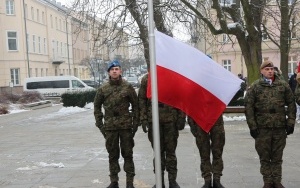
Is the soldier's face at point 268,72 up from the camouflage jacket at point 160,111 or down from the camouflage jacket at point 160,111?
up

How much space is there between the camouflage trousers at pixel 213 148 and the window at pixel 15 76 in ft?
144

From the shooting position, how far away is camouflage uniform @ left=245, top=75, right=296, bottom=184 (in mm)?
5773

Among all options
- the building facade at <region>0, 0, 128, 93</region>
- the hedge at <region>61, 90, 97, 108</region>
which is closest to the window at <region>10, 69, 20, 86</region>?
the building facade at <region>0, 0, 128, 93</region>

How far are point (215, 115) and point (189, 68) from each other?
0.76 m

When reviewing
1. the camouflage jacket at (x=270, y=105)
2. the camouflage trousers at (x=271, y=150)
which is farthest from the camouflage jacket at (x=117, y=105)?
the camouflage trousers at (x=271, y=150)

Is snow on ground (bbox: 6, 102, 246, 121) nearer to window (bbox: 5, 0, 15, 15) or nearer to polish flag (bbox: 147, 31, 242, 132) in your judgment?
polish flag (bbox: 147, 31, 242, 132)

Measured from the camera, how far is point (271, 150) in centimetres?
589

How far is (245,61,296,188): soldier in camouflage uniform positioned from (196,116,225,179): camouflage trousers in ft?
1.41

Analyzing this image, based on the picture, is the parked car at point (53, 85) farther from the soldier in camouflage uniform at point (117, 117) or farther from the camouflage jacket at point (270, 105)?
the camouflage jacket at point (270, 105)

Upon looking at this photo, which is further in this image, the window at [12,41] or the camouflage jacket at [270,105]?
the window at [12,41]

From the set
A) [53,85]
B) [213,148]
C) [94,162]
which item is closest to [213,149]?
[213,148]

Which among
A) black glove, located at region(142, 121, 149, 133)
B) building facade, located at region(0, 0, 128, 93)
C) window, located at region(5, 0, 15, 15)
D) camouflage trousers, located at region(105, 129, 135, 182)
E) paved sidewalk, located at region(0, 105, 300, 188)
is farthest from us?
window, located at region(5, 0, 15, 15)

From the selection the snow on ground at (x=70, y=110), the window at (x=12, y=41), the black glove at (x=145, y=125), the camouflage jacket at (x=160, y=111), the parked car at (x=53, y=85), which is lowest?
the snow on ground at (x=70, y=110)

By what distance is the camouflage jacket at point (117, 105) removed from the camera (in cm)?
602
